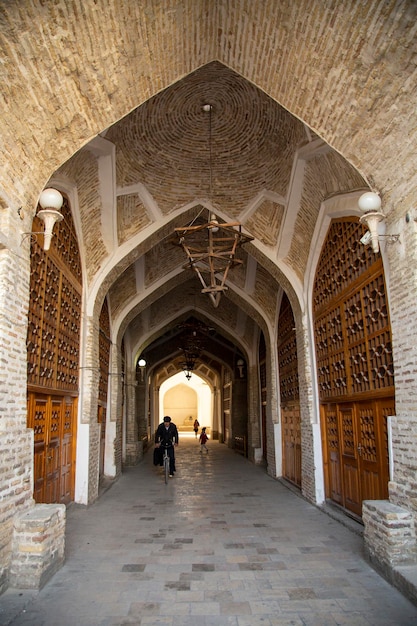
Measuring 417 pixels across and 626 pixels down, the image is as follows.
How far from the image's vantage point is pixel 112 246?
7141 millimetres

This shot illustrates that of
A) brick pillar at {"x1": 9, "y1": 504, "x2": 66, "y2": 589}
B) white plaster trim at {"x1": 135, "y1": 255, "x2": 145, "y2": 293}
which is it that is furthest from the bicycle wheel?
brick pillar at {"x1": 9, "y1": 504, "x2": 66, "y2": 589}

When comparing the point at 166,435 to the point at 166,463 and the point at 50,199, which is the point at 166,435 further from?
the point at 50,199

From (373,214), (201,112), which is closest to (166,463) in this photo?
(201,112)

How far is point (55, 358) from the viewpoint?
18.0 ft

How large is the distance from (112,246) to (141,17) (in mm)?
3770

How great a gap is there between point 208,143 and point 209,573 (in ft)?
17.7

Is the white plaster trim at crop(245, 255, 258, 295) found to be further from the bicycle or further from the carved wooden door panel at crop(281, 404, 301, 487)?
the bicycle

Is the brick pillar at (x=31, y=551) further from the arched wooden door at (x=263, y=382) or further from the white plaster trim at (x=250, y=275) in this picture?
the arched wooden door at (x=263, y=382)

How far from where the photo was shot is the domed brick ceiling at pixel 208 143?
5848 millimetres

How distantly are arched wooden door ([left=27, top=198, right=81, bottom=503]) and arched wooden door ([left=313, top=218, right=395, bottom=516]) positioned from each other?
3.37 m

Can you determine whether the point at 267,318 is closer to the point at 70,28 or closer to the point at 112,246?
the point at 112,246

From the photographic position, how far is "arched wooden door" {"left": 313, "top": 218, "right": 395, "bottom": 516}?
4.61 metres

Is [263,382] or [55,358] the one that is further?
[263,382]

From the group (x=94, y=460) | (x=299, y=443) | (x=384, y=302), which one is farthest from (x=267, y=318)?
(x=384, y=302)
